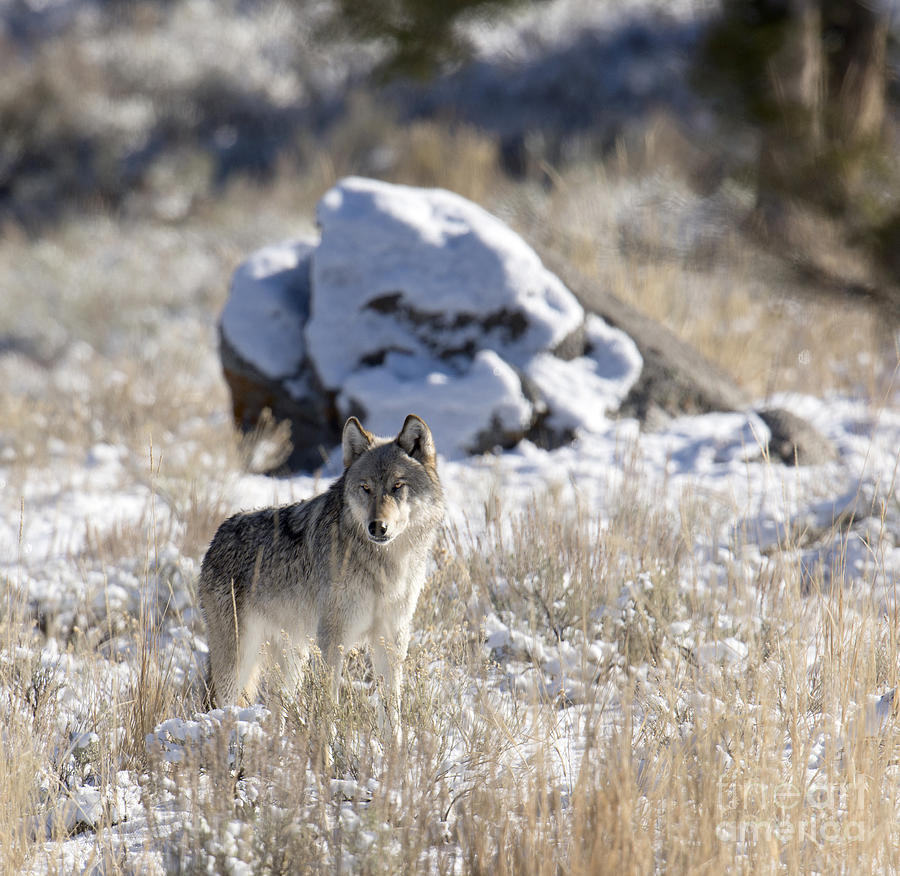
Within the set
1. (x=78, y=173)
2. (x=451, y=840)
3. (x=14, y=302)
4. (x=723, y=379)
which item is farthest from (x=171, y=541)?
(x=78, y=173)

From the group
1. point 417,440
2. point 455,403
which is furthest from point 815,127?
point 455,403

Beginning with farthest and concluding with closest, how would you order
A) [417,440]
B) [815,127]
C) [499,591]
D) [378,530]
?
[499,591], [815,127], [417,440], [378,530]

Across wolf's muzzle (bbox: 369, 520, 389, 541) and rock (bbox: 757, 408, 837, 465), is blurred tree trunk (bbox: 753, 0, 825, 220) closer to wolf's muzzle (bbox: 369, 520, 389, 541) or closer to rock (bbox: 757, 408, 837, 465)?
wolf's muzzle (bbox: 369, 520, 389, 541)

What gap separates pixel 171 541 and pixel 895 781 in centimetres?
426

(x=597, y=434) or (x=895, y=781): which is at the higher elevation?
(x=895, y=781)

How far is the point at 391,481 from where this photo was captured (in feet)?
12.2

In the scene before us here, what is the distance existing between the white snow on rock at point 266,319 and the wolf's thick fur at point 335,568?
13.0 ft

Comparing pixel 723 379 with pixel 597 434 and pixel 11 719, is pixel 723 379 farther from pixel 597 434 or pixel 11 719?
pixel 11 719

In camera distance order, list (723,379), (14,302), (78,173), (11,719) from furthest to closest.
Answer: (78,173), (14,302), (723,379), (11,719)

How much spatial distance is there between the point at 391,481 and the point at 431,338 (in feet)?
13.3

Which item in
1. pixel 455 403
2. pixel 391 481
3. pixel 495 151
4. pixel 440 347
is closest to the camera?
pixel 391 481

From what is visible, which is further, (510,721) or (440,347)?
(440,347)

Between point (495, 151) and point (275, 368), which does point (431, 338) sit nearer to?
point (275, 368)

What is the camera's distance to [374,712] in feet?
10.1
